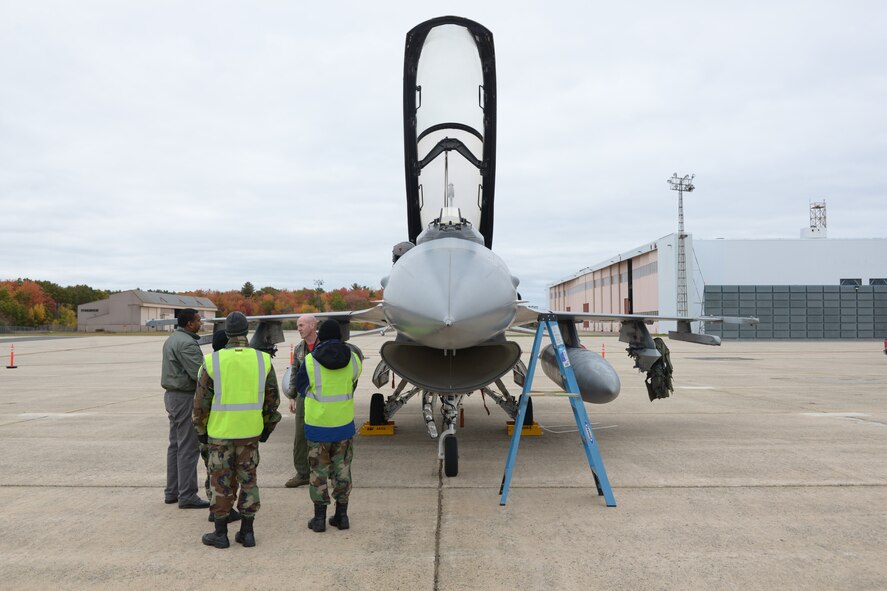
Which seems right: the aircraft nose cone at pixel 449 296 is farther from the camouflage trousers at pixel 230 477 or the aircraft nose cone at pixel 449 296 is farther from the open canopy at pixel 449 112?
the open canopy at pixel 449 112

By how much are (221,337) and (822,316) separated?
47959 mm

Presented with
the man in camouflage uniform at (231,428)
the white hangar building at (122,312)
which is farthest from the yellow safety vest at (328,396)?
the white hangar building at (122,312)

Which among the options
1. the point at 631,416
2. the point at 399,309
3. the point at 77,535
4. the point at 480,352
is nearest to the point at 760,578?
the point at 399,309

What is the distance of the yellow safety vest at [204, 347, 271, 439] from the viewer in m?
4.00

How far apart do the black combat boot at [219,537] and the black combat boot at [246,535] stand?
0.26 ft

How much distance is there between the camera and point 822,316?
42.8 meters

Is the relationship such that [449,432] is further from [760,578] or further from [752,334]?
[752,334]

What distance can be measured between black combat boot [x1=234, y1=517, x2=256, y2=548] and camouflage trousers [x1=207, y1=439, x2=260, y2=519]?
0.14ft

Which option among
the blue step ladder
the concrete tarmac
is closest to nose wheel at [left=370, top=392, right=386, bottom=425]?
the concrete tarmac

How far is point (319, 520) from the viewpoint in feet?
13.8

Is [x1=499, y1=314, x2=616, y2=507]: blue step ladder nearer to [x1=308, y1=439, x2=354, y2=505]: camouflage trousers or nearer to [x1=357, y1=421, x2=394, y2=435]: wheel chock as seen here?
[x1=308, y1=439, x2=354, y2=505]: camouflage trousers

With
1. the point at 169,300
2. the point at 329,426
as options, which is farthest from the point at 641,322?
the point at 169,300

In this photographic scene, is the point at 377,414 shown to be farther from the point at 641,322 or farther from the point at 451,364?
the point at 641,322

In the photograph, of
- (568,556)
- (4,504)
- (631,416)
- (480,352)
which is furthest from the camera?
(631,416)
